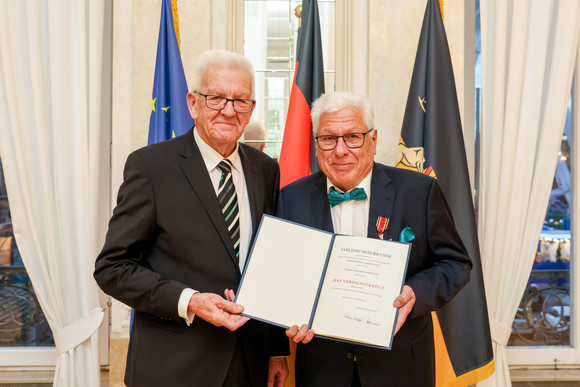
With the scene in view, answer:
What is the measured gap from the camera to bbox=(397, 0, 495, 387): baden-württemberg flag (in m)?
3.20

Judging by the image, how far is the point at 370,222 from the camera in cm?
203

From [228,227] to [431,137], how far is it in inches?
72.4

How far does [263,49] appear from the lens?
392 centimetres

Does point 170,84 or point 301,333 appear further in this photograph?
point 170,84

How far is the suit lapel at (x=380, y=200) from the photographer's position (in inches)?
79.5

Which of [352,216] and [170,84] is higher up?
[170,84]

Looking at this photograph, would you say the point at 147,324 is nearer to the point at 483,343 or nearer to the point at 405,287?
the point at 405,287

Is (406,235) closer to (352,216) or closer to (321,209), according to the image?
(352,216)

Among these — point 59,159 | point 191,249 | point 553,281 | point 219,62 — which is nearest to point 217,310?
point 191,249

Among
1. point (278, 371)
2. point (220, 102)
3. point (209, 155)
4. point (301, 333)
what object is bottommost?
point (278, 371)

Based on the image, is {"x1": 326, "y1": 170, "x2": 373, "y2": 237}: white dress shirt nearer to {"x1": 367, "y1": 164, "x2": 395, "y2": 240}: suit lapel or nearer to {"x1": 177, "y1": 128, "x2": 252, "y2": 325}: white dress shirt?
{"x1": 367, "y1": 164, "x2": 395, "y2": 240}: suit lapel

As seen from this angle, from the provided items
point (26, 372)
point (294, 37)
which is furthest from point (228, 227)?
point (26, 372)

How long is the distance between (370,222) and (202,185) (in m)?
0.69

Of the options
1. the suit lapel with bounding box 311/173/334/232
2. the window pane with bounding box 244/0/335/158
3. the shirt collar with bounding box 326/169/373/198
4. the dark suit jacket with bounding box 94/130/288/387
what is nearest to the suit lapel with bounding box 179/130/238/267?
the dark suit jacket with bounding box 94/130/288/387
